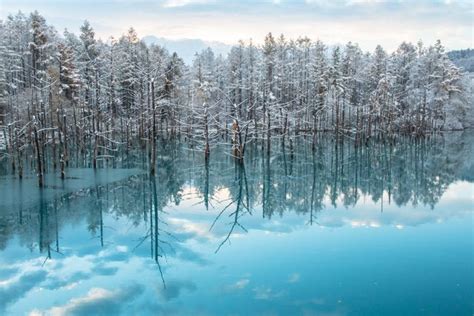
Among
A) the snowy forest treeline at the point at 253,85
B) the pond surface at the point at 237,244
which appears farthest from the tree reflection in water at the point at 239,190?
the snowy forest treeline at the point at 253,85

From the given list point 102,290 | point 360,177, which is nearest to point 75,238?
point 102,290

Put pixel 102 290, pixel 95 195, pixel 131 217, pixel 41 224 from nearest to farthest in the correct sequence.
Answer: pixel 102 290
pixel 41 224
pixel 131 217
pixel 95 195

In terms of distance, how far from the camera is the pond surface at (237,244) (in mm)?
11453

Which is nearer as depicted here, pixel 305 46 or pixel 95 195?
pixel 95 195

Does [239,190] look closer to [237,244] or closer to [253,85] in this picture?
[237,244]

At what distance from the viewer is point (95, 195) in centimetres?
2411

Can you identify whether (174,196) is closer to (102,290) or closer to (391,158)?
(102,290)

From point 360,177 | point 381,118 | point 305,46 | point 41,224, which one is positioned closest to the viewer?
point 41,224

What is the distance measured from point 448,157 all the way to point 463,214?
23.1 meters

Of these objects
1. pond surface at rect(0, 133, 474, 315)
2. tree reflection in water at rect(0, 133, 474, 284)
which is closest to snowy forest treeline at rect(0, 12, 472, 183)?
tree reflection in water at rect(0, 133, 474, 284)

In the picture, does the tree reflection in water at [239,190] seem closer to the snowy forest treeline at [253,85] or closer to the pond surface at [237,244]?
the pond surface at [237,244]

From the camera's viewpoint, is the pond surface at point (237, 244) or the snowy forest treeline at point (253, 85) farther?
the snowy forest treeline at point (253, 85)

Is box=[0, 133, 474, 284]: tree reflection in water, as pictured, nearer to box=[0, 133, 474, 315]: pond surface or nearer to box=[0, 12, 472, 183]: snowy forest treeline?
box=[0, 133, 474, 315]: pond surface

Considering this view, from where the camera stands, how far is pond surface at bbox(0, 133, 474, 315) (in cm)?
1145
